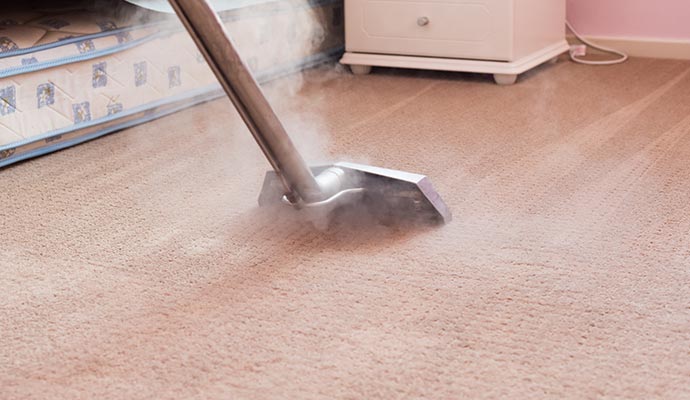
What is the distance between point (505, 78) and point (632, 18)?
0.59 meters

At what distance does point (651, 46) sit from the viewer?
2.33 m

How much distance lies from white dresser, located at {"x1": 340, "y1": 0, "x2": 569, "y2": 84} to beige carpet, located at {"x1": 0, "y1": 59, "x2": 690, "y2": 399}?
42 centimetres

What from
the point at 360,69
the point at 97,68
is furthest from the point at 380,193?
the point at 360,69

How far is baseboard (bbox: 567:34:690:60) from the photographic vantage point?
2.29 meters

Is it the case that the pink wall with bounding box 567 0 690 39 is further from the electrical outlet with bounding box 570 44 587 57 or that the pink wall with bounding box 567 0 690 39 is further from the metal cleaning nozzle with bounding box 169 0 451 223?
the metal cleaning nozzle with bounding box 169 0 451 223

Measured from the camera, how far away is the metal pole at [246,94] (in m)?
0.90

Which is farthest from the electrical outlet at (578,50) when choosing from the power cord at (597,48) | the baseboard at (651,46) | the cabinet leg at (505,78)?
the cabinet leg at (505,78)

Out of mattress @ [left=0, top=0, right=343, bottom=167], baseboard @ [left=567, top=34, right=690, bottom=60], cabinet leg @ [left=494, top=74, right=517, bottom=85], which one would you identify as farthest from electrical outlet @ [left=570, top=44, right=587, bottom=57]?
mattress @ [left=0, top=0, right=343, bottom=167]

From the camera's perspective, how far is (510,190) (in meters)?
1.25

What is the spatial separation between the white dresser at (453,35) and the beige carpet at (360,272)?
0.42 meters

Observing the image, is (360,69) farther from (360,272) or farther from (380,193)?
(360,272)

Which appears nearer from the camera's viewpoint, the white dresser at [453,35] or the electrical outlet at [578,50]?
the white dresser at [453,35]

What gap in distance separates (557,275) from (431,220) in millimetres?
221

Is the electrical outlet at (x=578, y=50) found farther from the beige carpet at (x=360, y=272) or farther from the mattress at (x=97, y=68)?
the mattress at (x=97, y=68)
